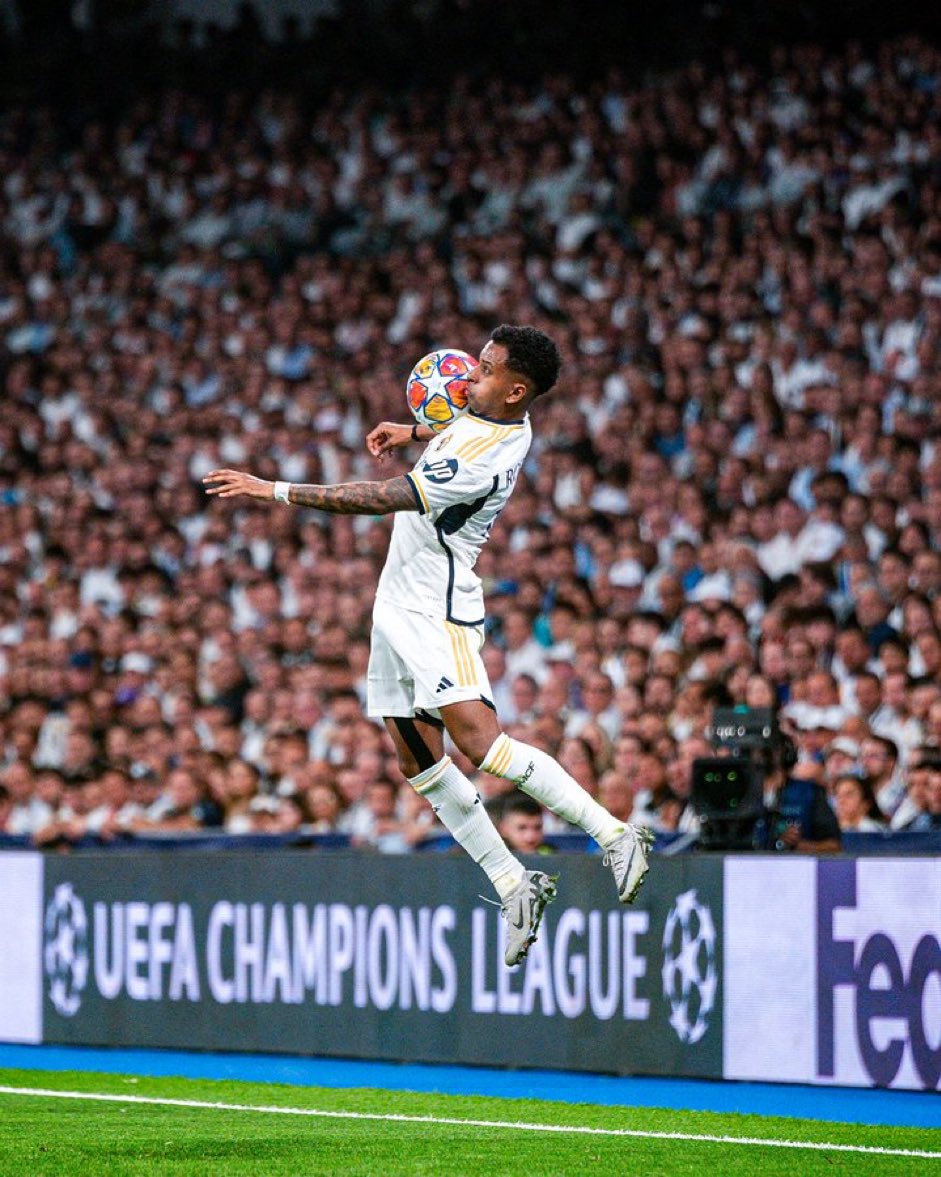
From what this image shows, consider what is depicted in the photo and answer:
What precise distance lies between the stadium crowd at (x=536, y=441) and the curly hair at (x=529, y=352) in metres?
3.64

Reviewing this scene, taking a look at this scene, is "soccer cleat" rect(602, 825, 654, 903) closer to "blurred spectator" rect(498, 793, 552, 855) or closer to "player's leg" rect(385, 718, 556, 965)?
"player's leg" rect(385, 718, 556, 965)

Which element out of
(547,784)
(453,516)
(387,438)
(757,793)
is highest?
(387,438)

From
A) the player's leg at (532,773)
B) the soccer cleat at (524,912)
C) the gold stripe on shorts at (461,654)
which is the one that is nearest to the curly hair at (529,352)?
the gold stripe on shorts at (461,654)

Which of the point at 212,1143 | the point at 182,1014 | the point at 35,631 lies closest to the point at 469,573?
the point at 212,1143

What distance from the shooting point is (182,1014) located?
12.6 m

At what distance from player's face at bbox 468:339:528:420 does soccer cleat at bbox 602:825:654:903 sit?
1.71 m

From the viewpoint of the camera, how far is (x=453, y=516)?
824cm

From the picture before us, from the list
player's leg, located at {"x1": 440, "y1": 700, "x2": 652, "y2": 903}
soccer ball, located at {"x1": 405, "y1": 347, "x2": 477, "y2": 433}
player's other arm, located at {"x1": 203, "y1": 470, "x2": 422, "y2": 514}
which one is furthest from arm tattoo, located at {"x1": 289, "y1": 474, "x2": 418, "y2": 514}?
player's leg, located at {"x1": 440, "y1": 700, "x2": 652, "y2": 903}

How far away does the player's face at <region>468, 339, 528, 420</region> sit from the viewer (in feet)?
27.0

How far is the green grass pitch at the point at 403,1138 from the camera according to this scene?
25.1ft

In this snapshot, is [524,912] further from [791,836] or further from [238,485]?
[791,836]

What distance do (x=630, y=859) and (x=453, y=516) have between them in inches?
58.7

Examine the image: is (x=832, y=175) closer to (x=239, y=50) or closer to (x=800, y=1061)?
(x=800, y=1061)

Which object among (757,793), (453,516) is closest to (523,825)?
(757,793)
